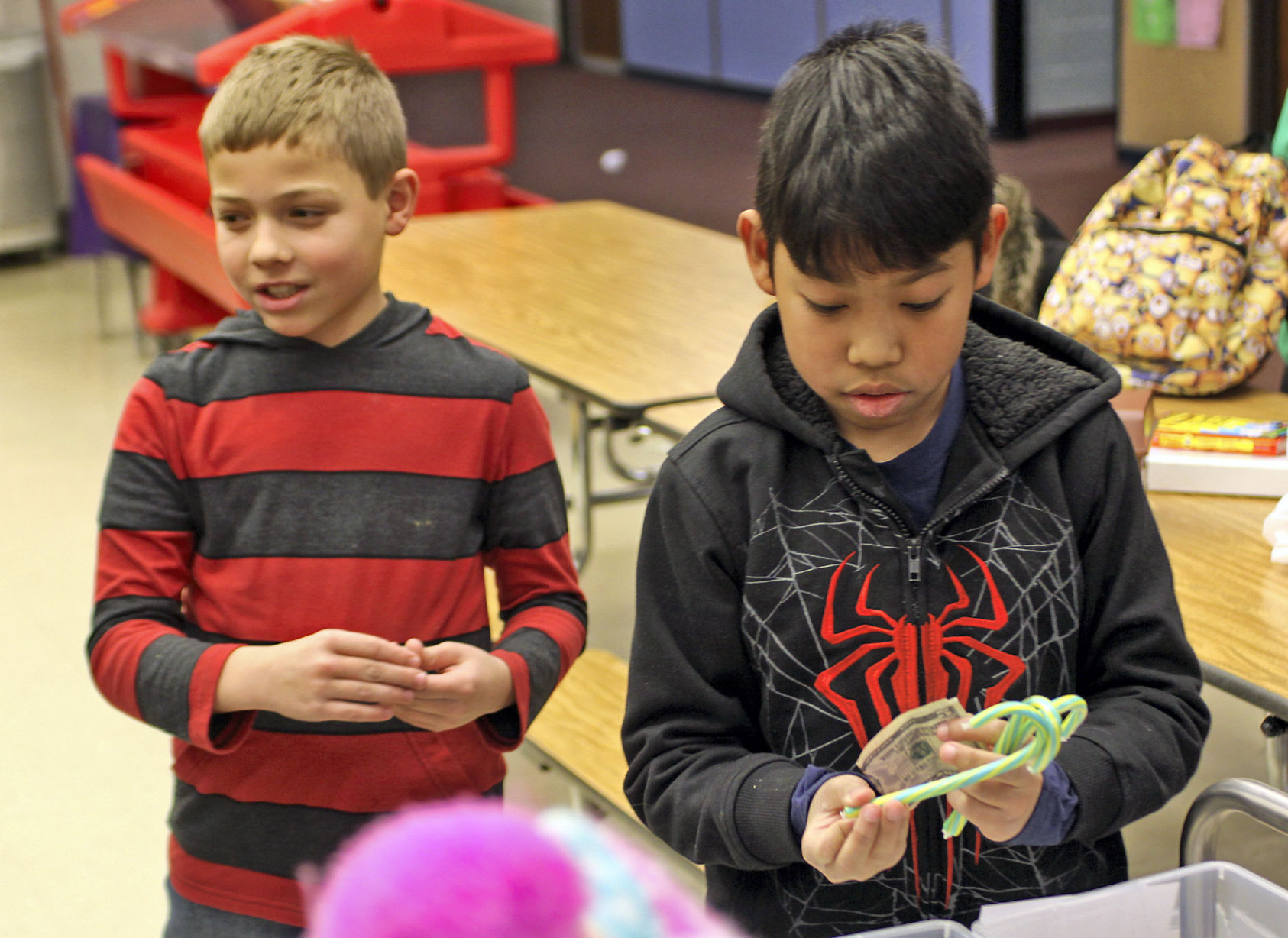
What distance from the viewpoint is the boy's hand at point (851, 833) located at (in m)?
0.78

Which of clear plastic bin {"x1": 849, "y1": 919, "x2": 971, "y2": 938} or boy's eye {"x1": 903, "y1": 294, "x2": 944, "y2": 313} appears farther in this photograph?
boy's eye {"x1": 903, "y1": 294, "x2": 944, "y2": 313}

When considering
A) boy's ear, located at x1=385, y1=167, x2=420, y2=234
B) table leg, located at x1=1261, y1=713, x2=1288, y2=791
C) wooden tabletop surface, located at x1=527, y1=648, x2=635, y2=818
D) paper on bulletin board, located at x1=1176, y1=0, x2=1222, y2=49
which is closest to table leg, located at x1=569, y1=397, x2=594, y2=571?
wooden tabletop surface, located at x1=527, y1=648, x2=635, y2=818

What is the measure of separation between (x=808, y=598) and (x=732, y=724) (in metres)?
0.11

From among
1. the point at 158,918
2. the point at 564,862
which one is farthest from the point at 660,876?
the point at 158,918

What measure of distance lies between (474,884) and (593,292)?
271 centimetres

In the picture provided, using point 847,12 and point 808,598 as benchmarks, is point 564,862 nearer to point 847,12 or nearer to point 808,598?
point 808,598

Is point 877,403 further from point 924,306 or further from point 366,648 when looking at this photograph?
point 366,648

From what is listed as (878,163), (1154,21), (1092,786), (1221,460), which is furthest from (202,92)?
(1092,786)

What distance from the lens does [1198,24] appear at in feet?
19.4

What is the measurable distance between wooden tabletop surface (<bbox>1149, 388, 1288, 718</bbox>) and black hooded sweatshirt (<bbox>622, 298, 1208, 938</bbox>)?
1.06 feet

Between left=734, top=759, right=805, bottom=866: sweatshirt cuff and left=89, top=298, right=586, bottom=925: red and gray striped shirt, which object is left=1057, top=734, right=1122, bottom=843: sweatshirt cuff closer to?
left=734, top=759, right=805, bottom=866: sweatshirt cuff

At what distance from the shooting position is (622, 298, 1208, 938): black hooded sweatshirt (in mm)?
982

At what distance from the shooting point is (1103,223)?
2.04 m

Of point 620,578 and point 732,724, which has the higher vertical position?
point 732,724
